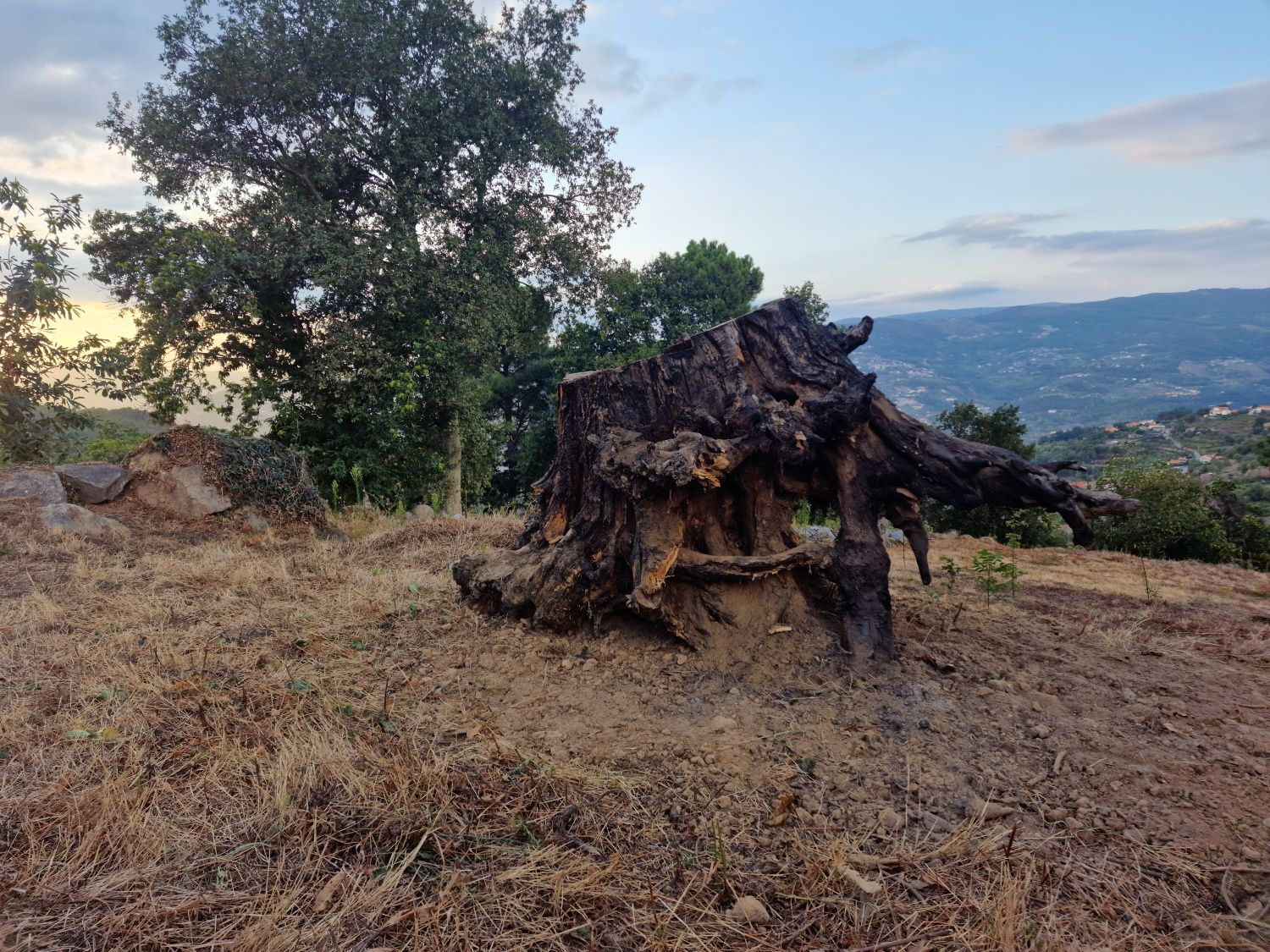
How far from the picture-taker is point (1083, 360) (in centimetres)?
9369

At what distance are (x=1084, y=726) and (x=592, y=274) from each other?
13.5 meters

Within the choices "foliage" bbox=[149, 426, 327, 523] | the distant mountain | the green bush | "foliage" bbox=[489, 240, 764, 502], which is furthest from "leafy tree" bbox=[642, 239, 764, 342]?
the distant mountain

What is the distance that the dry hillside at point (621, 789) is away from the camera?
176cm

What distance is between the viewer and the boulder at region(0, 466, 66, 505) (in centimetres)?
730

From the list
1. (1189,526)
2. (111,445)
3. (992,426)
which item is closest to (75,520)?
(111,445)

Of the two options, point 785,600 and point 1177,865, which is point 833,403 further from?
point 1177,865

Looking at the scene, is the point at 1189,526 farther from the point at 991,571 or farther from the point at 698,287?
the point at 698,287

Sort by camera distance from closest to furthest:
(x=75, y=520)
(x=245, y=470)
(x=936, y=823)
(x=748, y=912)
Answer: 1. (x=748, y=912)
2. (x=936, y=823)
3. (x=75, y=520)
4. (x=245, y=470)

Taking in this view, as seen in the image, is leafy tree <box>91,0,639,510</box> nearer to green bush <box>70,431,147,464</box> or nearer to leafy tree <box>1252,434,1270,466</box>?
green bush <box>70,431,147,464</box>

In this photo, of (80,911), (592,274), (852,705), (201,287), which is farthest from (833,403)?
(592,274)

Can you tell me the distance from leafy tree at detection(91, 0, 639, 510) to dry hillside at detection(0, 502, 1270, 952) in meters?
8.06

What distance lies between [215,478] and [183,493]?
0.38 m

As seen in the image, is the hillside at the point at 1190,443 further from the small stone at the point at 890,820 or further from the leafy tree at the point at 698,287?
the small stone at the point at 890,820

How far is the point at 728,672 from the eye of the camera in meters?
3.33
